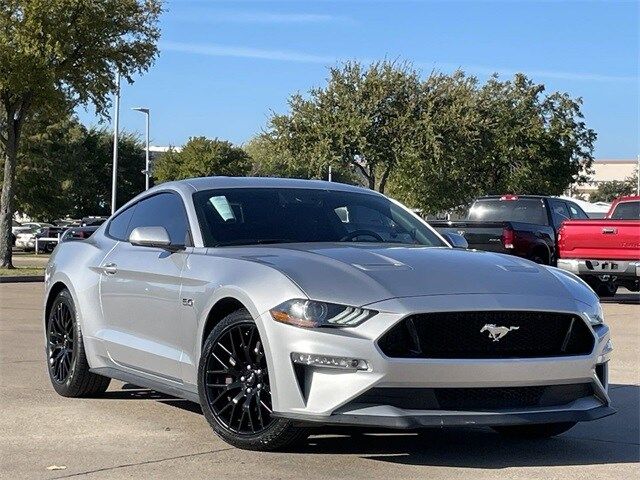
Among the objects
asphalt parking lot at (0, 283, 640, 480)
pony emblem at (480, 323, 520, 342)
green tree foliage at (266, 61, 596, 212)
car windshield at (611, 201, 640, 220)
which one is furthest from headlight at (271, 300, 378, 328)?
green tree foliage at (266, 61, 596, 212)

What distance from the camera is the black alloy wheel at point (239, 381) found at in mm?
6090

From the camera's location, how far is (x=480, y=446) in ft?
21.6

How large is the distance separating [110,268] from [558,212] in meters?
16.6

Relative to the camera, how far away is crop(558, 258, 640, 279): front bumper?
1862 cm

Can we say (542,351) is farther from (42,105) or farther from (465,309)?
(42,105)

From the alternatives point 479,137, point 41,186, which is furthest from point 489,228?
point 41,186

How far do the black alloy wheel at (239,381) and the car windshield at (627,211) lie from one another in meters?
15.8

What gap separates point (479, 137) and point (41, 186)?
2446cm

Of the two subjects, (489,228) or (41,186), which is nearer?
(489,228)

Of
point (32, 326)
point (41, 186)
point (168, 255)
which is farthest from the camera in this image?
point (41, 186)

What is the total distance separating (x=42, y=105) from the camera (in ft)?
101

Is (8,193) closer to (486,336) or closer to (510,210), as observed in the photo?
(510,210)

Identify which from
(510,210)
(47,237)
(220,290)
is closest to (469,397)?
(220,290)

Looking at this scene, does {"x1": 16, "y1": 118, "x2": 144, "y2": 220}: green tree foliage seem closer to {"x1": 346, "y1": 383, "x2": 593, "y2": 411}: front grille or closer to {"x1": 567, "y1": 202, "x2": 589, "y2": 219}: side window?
{"x1": 567, "y1": 202, "x2": 589, "y2": 219}: side window
